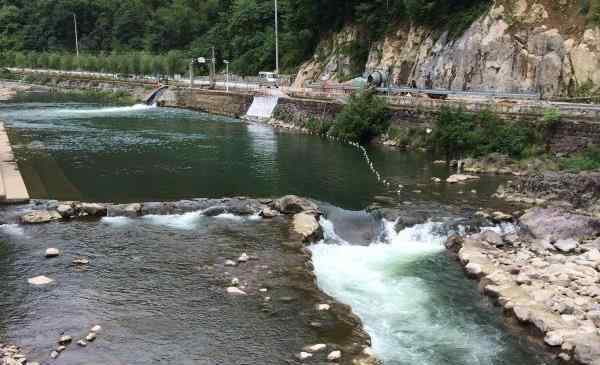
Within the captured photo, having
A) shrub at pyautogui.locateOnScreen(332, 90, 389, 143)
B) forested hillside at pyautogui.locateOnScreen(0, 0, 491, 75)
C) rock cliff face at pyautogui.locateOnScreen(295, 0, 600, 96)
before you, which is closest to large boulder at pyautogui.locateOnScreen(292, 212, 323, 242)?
shrub at pyautogui.locateOnScreen(332, 90, 389, 143)

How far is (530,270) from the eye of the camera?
2016 cm

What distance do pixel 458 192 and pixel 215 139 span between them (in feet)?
71.1

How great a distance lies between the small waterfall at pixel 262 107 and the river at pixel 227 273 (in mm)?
17323

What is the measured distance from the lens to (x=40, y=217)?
24.5 m

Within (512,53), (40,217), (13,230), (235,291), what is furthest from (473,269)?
(512,53)

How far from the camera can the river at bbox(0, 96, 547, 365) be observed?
52.0ft

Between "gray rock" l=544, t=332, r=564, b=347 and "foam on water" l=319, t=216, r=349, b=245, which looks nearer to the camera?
"gray rock" l=544, t=332, r=564, b=347

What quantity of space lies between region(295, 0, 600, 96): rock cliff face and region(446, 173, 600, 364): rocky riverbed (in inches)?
488

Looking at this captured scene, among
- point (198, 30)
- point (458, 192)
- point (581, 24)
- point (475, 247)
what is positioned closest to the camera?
point (475, 247)

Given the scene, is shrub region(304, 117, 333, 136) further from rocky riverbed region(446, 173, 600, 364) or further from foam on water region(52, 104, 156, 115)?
→ foam on water region(52, 104, 156, 115)

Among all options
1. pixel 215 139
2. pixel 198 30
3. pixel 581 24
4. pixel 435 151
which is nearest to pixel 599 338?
pixel 435 151

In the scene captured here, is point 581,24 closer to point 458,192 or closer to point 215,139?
point 458,192

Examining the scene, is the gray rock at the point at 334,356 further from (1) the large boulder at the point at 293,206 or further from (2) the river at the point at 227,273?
(1) the large boulder at the point at 293,206

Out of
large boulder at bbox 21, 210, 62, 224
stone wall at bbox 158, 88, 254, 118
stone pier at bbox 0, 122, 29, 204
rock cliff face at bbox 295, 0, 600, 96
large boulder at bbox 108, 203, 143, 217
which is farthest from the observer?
stone wall at bbox 158, 88, 254, 118
